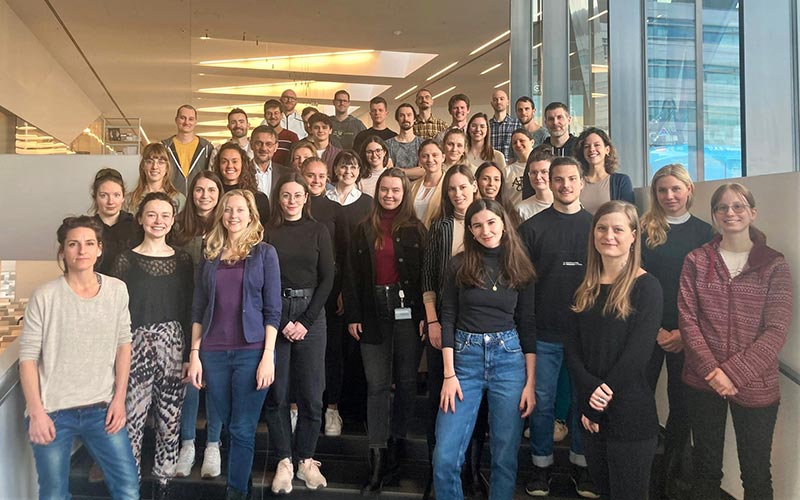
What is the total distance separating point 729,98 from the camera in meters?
3.54

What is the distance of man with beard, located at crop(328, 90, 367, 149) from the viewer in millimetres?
5648

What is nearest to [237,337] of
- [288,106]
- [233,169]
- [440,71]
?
[233,169]

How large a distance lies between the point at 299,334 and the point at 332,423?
746 millimetres

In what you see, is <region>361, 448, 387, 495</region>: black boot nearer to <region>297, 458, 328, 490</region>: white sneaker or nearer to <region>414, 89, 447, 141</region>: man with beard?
<region>297, 458, 328, 490</region>: white sneaker

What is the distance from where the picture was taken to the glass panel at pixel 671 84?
4.09 meters

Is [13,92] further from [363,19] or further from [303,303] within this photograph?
[303,303]

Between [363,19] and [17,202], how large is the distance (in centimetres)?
604

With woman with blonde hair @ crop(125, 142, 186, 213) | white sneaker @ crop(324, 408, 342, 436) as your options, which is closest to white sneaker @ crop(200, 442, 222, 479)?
white sneaker @ crop(324, 408, 342, 436)

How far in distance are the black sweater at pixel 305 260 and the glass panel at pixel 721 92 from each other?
2.37 metres

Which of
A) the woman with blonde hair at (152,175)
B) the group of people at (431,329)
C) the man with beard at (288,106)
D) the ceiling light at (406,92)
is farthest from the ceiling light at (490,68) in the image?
the woman with blonde hair at (152,175)

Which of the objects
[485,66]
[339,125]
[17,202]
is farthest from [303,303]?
[485,66]

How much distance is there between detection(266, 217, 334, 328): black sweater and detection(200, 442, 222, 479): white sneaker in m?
0.79

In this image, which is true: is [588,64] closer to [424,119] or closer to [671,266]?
[424,119]

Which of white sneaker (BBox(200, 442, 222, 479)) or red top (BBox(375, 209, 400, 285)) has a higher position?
red top (BBox(375, 209, 400, 285))
